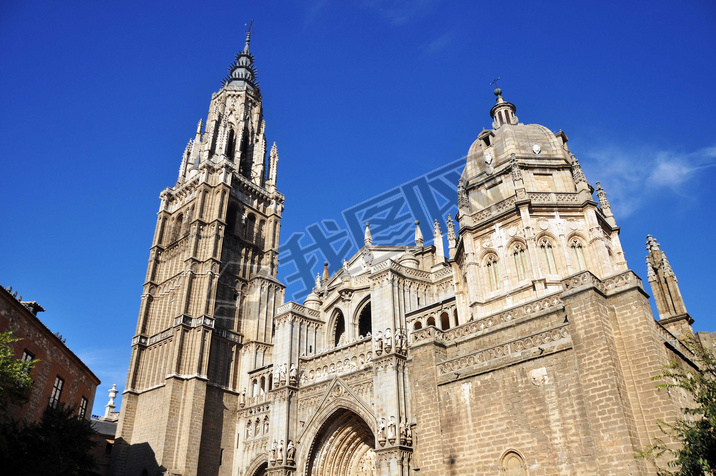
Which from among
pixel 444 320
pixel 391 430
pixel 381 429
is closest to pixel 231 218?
pixel 444 320

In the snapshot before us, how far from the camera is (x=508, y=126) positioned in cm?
2894

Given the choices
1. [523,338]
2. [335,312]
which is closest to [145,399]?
[335,312]

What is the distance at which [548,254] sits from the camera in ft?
76.2

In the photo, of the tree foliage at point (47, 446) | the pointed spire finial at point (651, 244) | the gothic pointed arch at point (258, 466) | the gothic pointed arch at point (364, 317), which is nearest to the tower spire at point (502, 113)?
the pointed spire finial at point (651, 244)

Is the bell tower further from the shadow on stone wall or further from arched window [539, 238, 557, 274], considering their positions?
arched window [539, 238, 557, 274]

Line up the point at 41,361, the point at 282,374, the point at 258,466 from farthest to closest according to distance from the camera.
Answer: the point at 258,466
the point at 282,374
the point at 41,361

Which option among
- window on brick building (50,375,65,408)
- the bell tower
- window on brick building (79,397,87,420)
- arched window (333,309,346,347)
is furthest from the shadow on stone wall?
Answer: arched window (333,309,346,347)

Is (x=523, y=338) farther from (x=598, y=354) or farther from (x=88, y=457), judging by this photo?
(x=88, y=457)

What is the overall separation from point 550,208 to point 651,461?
12566 millimetres

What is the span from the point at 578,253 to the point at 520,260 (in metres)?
2.44

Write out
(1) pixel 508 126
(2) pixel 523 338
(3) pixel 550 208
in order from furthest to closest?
(1) pixel 508 126 → (3) pixel 550 208 → (2) pixel 523 338

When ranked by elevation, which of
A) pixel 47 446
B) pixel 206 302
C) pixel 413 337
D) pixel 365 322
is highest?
pixel 206 302

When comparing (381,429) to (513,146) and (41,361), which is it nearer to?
(41,361)

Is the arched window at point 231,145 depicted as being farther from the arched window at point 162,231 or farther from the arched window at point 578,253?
the arched window at point 578,253
